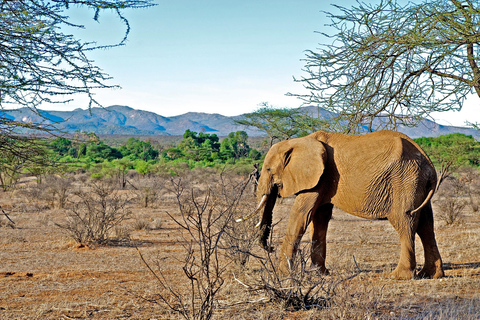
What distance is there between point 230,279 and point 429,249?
2.92m

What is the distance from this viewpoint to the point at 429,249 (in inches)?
276

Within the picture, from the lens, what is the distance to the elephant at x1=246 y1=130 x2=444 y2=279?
6746 mm

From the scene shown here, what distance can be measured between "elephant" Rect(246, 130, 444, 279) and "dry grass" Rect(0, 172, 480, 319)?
406mm

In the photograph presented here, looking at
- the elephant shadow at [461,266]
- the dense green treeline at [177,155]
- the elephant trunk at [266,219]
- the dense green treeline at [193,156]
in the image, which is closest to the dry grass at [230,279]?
the elephant shadow at [461,266]

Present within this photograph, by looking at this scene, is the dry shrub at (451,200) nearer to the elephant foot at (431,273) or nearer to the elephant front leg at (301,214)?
the elephant foot at (431,273)

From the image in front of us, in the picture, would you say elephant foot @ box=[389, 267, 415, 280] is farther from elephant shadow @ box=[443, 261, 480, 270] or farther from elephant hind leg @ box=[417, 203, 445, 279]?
elephant shadow @ box=[443, 261, 480, 270]

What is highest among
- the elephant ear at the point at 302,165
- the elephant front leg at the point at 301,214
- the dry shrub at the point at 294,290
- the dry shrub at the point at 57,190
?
the elephant ear at the point at 302,165

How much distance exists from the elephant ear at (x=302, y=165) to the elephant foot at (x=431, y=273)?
2050 millimetres

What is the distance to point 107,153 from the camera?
52.1 metres

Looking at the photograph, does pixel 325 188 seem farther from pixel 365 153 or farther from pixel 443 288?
pixel 443 288

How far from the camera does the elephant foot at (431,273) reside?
686 centimetres

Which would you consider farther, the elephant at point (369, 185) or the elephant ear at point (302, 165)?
the elephant ear at point (302, 165)

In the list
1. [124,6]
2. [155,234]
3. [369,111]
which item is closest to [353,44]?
[369,111]

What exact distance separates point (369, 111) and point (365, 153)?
74.6 inches
